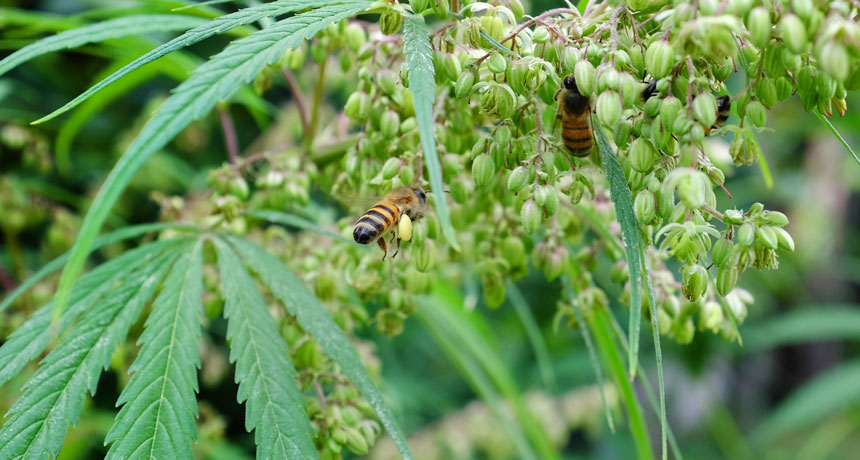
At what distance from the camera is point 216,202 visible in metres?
1.48

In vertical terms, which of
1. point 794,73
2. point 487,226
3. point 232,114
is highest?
point 232,114

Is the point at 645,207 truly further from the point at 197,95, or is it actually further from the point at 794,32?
the point at 197,95

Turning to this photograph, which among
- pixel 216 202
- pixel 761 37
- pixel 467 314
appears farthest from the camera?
pixel 467 314

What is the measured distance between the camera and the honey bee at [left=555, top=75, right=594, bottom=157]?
1082 mm

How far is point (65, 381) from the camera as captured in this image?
→ 1.08 metres

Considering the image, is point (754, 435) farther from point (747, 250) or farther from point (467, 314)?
point (747, 250)

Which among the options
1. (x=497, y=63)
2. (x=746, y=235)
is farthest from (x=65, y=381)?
(x=746, y=235)

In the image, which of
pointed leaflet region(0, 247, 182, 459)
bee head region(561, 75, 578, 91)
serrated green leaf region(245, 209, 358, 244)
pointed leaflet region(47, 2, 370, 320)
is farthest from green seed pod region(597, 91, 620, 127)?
pointed leaflet region(0, 247, 182, 459)

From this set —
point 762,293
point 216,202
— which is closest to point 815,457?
point 762,293

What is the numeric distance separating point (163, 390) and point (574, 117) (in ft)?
2.63

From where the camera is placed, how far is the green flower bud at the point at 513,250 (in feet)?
4.67

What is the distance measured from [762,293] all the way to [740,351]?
0.80m

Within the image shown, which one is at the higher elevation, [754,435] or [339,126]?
[339,126]

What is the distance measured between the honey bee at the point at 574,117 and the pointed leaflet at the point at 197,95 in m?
0.35
